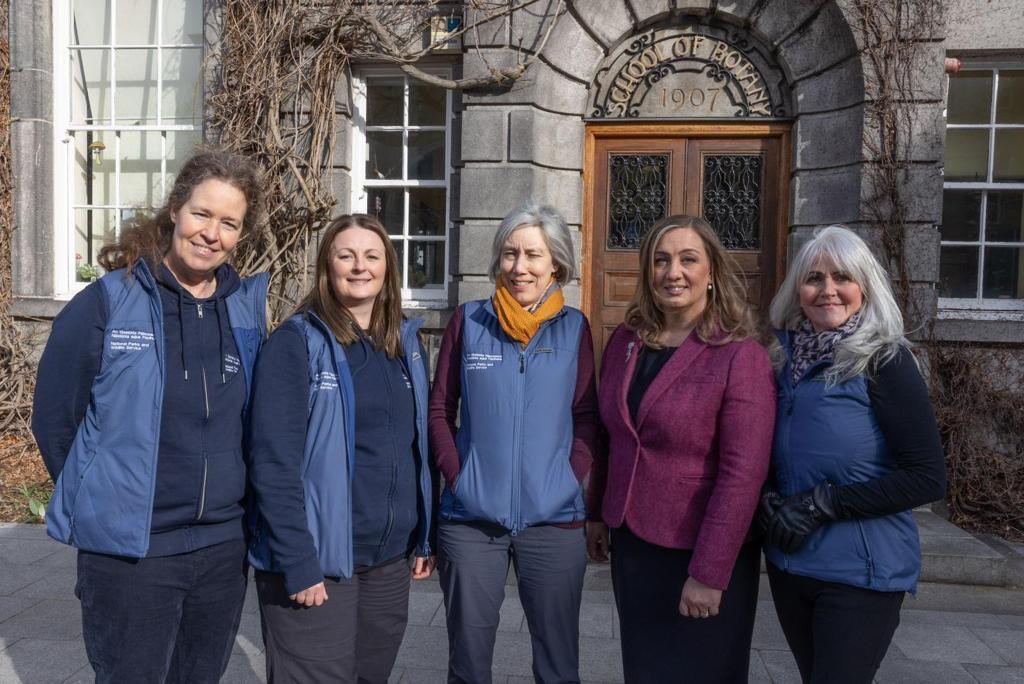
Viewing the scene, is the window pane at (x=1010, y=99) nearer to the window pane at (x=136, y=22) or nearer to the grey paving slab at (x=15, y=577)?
the window pane at (x=136, y=22)

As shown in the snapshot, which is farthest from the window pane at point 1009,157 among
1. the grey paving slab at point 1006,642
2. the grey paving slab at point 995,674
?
the grey paving slab at point 995,674

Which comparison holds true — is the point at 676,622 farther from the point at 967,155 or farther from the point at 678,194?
the point at 967,155

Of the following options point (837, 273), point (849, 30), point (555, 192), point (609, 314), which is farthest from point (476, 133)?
point (837, 273)

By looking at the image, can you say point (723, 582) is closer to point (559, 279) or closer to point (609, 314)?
point (559, 279)

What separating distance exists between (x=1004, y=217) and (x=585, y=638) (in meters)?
5.10

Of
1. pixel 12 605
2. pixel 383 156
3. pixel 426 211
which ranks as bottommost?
pixel 12 605

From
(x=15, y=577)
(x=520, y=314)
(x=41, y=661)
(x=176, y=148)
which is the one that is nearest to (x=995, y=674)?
(x=520, y=314)

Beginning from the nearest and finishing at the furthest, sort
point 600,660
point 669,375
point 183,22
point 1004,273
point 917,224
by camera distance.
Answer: point 669,375
point 600,660
point 917,224
point 1004,273
point 183,22

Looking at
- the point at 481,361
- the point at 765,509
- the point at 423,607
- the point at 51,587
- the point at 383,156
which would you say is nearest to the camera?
the point at 765,509

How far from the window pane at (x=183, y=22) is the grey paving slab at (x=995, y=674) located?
7359 mm

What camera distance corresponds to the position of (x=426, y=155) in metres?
6.81

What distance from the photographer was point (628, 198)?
21.2 feet

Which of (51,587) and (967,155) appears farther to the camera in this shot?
(967,155)

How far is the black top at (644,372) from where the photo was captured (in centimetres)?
241
